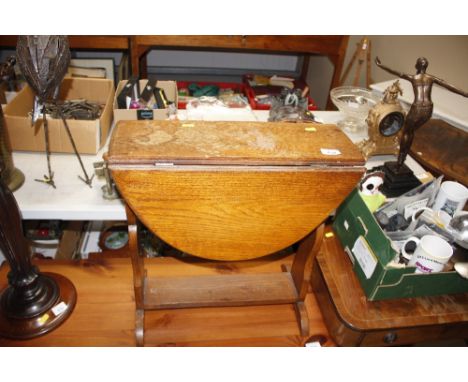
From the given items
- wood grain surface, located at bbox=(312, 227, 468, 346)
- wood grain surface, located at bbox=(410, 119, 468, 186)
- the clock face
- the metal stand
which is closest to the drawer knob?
wood grain surface, located at bbox=(312, 227, 468, 346)

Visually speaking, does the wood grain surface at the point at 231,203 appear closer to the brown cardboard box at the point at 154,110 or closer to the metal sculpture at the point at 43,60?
the metal sculpture at the point at 43,60

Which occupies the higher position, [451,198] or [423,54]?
[423,54]

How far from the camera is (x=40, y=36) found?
95 centimetres

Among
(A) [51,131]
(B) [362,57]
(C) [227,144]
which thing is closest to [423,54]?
(B) [362,57]

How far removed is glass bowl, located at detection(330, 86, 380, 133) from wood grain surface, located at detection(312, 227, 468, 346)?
868 millimetres

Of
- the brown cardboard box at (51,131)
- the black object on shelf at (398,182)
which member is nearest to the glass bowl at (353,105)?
the black object on shelf at (398,182)

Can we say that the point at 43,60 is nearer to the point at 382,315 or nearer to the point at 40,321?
the point at 40,321

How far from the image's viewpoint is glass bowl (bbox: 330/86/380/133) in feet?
5.85

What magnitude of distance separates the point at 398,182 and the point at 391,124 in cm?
28

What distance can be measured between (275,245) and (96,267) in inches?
28.1

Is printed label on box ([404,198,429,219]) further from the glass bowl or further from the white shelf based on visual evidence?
the white shelf

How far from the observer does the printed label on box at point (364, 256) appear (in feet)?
3.61

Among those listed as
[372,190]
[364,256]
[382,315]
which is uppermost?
[372,190]

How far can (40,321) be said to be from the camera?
1.13m
